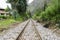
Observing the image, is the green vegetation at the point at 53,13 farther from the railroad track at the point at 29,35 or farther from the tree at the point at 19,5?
the tree at the point at 19,5

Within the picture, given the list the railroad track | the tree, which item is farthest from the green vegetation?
the tree

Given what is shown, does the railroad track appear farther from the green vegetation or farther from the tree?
the tree

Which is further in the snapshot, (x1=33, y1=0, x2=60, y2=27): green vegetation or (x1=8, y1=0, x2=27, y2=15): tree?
(x1=8, y1=0, x2=27, y2=15): tree

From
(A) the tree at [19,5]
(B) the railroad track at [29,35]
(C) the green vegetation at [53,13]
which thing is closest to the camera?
(B) the railroad track at [29,35]

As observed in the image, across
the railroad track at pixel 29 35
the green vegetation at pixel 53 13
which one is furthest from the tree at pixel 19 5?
the railroad track at pixel 29 35

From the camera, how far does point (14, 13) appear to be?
185 feet

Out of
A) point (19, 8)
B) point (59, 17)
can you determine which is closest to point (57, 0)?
point (59, 17)

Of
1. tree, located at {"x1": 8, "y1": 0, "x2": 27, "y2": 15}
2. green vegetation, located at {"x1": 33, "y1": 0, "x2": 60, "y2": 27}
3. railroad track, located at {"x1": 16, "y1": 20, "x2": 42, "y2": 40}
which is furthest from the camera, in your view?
tree, located at {"x1": 8, "y1": 0, "x2": 27, "y2": 15}

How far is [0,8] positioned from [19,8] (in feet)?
115

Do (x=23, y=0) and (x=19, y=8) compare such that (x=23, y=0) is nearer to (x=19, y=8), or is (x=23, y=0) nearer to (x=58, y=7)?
(x=19, y=8)

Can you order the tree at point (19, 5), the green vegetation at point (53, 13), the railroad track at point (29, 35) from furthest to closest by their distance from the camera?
the tree at point (19, 5) < the green vegetation at point (53, 13) < the railroad track at point (29, 35)

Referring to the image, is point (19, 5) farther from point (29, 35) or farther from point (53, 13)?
point (29, 35)

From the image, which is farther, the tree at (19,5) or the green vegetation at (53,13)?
the tree at (19,5)

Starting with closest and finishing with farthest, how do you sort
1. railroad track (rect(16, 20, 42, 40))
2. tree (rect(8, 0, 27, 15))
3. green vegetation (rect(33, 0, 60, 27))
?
1. railroad track (rect(16, 20, 42, 40))
2. green vegetation (rect(33, 0, 60, 27))
3. tree (rect(8, 0, 27, 15))
